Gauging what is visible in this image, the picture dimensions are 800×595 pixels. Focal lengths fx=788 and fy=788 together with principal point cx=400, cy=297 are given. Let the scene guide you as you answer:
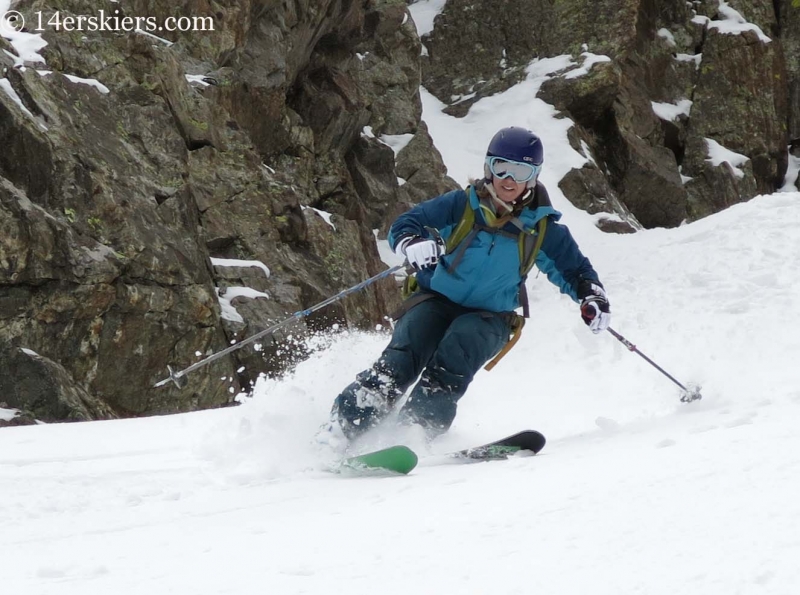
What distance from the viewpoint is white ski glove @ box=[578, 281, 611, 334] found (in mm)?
5012

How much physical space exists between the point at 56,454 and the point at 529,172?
126 inches

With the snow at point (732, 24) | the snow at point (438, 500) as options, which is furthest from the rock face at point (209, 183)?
the snow at point (732, 24)

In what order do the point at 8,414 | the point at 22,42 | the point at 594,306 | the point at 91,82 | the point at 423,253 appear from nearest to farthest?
the point at 423,253 < the point at 594,306 < the point at 8,414 < the point at 22,42 < the point at 91,82

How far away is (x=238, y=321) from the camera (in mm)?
10430

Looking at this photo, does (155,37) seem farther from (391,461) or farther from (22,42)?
(391,461)

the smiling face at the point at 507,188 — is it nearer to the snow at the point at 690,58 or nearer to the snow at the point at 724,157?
the snow at the point at 724,157

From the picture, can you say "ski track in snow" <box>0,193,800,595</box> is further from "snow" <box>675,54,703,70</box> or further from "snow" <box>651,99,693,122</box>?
"snow" <box>675,54,703,70</box>

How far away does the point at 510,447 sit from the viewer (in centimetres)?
436

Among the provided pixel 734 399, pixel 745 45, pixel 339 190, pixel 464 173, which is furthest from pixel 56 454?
pixel 745 45

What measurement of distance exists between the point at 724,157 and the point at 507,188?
25300mm

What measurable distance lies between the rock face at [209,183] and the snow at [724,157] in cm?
200

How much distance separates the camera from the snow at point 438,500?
2082mm

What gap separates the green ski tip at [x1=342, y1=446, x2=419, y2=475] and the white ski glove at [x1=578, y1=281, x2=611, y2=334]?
1.74 metres

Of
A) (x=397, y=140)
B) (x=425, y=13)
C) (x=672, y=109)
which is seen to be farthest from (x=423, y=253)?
(x=425, y=13)
